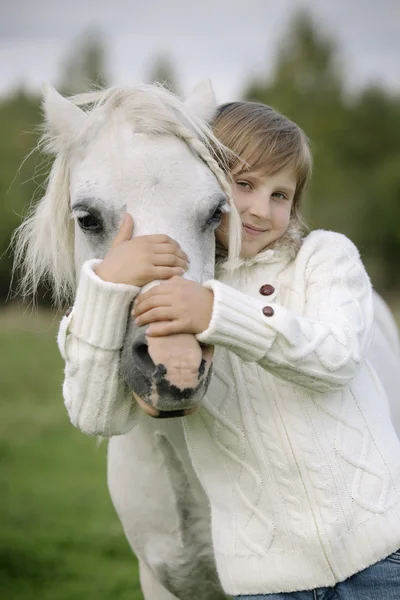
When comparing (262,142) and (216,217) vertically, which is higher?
(262,142)

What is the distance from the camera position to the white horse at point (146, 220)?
2.06 meters

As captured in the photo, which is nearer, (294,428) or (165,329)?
(165,329)

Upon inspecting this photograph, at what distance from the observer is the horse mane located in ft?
7.22

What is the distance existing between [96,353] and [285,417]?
567mm

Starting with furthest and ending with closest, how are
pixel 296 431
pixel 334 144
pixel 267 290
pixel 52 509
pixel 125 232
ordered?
pixel 334 144
pixel 52 509
pixel 267 290
pixel 296 431
pixel 125 232

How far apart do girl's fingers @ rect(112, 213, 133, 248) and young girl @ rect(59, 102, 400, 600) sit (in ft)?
0.39

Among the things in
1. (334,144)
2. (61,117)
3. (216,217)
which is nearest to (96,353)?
(216,217)

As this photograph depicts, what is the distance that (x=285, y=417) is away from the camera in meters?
2.11

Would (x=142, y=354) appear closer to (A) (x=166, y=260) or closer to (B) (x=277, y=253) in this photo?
(A) (x=166, y=260)

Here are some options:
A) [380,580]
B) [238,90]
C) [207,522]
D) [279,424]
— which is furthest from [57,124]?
[238,90]

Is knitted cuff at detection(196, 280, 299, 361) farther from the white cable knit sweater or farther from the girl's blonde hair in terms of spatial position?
the girl's blonde hair

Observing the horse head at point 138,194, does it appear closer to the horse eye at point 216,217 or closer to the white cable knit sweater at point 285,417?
the horse eye at point 216,217

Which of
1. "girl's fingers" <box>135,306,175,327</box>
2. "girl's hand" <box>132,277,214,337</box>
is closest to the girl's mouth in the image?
"girl's hand" <box>132,277,214,337</box>

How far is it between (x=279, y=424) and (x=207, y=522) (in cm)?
73
